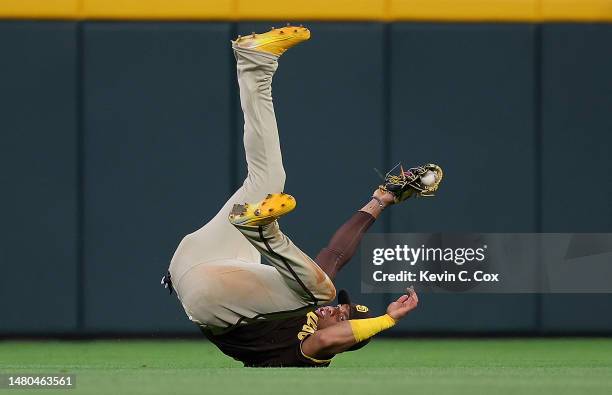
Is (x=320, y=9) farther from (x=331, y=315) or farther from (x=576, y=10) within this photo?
(x=331, y=315)

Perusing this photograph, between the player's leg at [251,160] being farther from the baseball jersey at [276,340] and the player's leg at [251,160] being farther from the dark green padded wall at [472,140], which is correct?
the dark green padded wall at [472,140]

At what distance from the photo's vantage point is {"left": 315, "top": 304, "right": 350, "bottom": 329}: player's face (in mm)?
5602

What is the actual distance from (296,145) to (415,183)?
1931mm

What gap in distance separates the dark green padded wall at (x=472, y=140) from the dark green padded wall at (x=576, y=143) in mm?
97

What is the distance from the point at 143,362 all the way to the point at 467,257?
212 centimetres

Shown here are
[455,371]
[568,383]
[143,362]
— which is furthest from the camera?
[143,362]

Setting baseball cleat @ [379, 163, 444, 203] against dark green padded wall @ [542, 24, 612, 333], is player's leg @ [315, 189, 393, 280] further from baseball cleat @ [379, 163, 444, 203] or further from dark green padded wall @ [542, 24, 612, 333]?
dark green padded wall @ [542, 24, 612, 333]

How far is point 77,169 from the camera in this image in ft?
25.6

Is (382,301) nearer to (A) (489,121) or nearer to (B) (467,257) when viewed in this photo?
(B) (467,257)

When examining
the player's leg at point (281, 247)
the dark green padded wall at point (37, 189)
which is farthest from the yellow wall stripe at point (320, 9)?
the player's leg at point (281, 247)

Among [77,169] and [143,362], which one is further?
[77,169]

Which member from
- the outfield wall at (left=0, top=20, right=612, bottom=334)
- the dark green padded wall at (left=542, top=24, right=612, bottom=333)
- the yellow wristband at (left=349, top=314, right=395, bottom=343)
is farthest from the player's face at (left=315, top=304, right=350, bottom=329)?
the dark green padded wall at (left=542, top=24, right=612, bottom=333)

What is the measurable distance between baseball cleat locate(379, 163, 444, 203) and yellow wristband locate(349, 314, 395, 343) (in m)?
0.83

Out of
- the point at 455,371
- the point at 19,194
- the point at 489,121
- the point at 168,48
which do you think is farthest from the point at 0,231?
the point at 455,371
